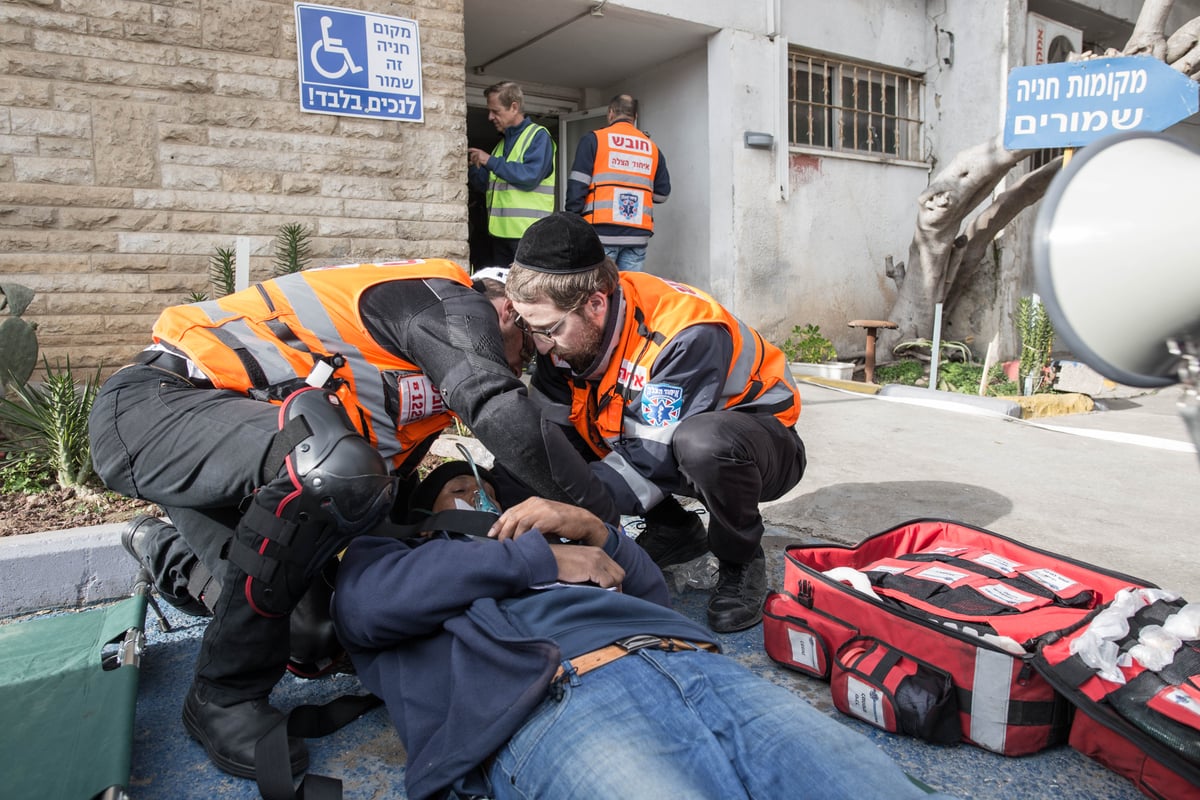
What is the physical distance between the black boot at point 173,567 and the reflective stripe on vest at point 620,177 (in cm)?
462

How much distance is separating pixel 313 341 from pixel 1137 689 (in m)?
2.02

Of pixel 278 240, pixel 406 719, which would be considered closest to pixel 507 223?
pixel 278 240

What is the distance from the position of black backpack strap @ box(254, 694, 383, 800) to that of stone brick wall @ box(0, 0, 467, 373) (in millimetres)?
3832

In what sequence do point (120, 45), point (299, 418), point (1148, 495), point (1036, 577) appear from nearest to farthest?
point (299, 418)
point (1036, 577)
point (1148, 495)
point (120, 45)

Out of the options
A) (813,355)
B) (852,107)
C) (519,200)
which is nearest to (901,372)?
(813,355)

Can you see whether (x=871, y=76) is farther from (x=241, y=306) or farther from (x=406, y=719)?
(x=406, y=719)

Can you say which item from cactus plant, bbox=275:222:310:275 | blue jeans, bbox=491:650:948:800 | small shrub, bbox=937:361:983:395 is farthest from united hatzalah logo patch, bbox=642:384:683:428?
small shrub, bbox=937:361:983:395

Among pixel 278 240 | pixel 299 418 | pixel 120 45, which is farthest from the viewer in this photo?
pixel 278 240

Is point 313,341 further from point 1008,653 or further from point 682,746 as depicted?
point 1008,653

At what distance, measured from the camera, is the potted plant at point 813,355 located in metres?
7.65

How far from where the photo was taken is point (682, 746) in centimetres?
137

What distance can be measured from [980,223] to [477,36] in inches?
209

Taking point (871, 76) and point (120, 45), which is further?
point (871, 76)

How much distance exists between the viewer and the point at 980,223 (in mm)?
8242
